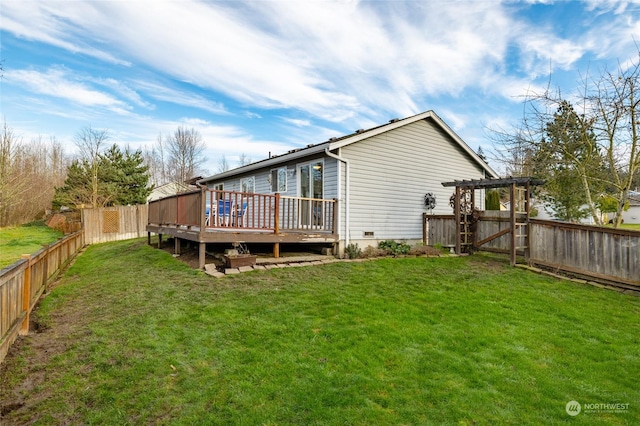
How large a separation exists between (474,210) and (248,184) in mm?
9188

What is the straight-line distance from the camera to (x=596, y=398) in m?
3.06

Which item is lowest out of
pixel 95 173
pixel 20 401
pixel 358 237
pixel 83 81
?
pixel 20 401

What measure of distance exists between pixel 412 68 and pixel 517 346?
478 inches

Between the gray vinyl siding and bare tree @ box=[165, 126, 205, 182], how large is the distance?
2499cm

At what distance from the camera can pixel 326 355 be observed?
377 cm

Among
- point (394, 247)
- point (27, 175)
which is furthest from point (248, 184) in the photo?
point (27, 175)

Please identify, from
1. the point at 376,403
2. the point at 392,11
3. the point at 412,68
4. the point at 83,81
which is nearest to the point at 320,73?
the point at 412,68

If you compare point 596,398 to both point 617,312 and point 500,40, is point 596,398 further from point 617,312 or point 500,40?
point 500,40

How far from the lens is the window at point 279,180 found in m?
12.2

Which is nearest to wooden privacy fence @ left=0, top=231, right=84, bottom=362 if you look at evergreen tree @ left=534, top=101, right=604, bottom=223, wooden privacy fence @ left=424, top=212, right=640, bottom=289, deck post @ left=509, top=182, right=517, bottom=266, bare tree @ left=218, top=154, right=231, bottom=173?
deck post @ left=509, top=182, right=517, bottom=266

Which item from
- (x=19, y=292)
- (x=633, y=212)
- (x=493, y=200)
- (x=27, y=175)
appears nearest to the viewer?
(x=19, y=292)
